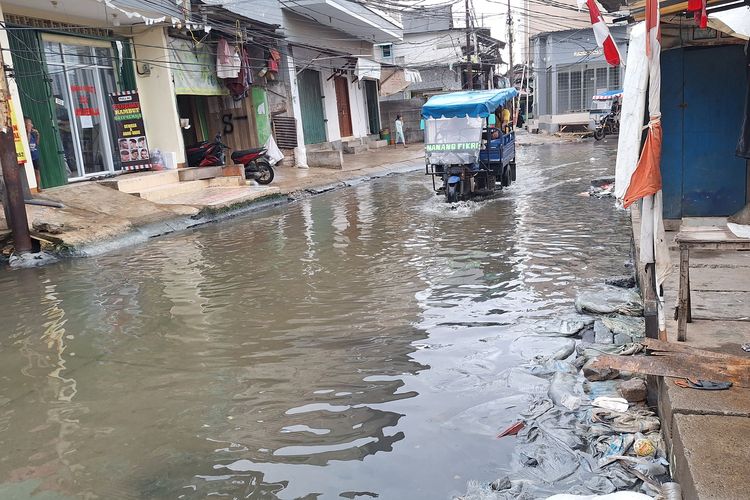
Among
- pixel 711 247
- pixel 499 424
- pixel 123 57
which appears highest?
pixel 123 57

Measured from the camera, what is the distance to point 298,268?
9.06 meters

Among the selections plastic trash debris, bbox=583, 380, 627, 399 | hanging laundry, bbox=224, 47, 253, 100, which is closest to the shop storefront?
hanging laundry, bbox=224, 47, 253, 100

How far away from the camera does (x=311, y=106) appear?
2575 centimetres

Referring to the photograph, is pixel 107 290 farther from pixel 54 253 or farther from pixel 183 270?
pixel 54 253

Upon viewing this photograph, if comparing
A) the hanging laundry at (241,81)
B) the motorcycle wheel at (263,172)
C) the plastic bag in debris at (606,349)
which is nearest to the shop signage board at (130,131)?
the motorcycle wheel at (263,172)

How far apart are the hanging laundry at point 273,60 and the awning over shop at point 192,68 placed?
2211 mm

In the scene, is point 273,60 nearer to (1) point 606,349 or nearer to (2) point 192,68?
(2) point 192,68

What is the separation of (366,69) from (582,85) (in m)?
14.9

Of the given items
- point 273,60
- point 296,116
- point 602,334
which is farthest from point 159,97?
point 602,334

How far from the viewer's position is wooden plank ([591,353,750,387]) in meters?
3.77

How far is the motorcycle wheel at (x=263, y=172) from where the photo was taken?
1781 centimetres

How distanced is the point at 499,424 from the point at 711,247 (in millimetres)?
1878

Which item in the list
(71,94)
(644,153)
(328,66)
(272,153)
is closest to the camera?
(644,153)

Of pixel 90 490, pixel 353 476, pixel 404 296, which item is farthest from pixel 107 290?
pixel 353 476
